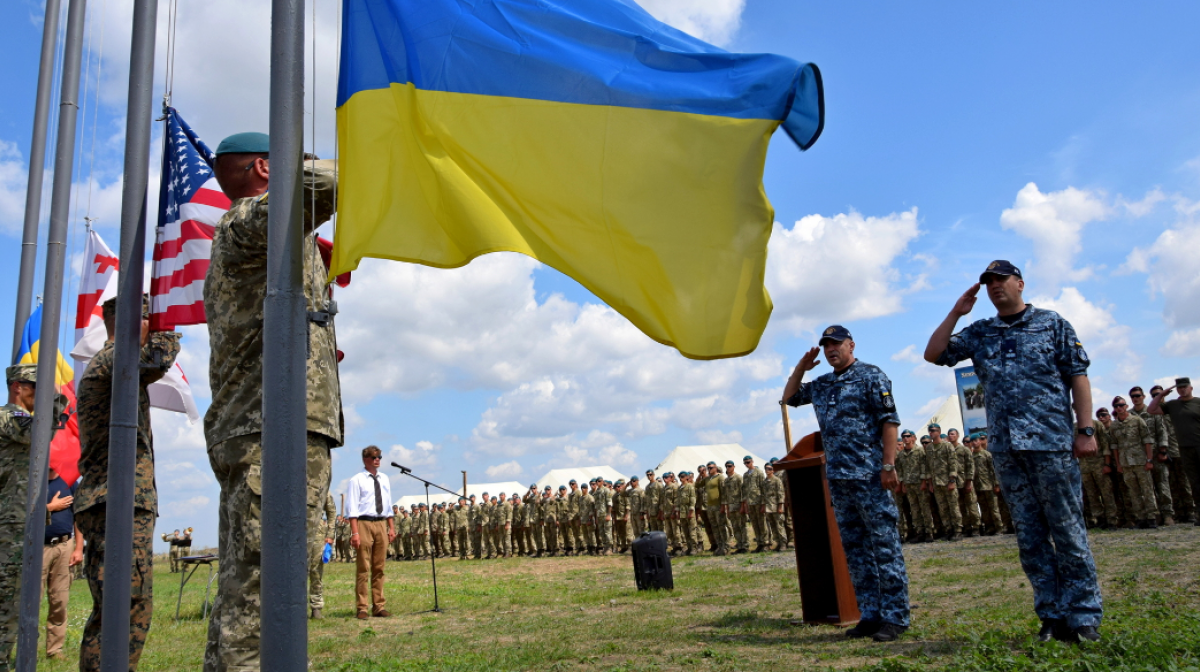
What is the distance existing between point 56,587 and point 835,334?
7.26 meters

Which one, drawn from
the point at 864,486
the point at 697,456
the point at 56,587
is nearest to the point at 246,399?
the point at 864,486

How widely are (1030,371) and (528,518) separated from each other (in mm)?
27205

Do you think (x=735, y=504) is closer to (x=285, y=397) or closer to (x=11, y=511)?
(x=11, y=511)

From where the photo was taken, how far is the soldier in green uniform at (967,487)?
1698 cm

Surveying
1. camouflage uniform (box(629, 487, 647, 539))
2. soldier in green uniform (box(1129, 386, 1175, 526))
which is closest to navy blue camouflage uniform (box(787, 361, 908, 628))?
soldier in green uniform (box(1129, 386, 1175, 526))

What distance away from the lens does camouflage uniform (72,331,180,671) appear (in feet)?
15.2

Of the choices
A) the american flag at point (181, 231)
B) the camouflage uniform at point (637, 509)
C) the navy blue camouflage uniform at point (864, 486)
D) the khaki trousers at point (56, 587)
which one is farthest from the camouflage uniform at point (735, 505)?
the american flag at point (181, 231)

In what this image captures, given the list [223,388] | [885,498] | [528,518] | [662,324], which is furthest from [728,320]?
[528,518]

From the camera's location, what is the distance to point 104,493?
471 centimetres

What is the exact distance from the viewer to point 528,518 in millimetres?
30766

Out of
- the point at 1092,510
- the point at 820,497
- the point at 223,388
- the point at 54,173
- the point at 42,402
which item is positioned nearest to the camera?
the point at 223,388

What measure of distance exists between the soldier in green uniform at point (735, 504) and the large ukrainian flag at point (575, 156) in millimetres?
18344

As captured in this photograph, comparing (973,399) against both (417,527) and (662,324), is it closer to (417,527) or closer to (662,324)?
(662,324)

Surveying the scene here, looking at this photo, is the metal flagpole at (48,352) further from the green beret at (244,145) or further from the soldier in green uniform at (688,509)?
the soldier in green uniform at (688,509)
